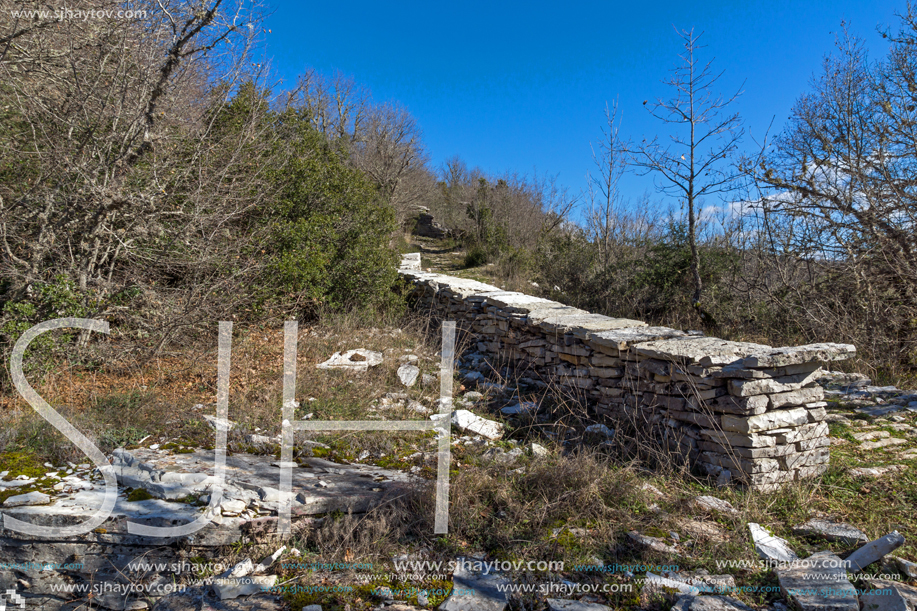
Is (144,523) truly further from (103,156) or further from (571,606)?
(103,156)

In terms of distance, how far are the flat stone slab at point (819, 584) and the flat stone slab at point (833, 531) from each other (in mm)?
197

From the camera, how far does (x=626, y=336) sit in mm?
4344

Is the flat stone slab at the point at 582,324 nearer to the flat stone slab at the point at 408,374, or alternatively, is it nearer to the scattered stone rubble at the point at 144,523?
the flat stone slab at the point at 408,374

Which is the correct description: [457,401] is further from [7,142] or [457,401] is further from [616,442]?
[7,142]

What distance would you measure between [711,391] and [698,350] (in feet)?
1.18

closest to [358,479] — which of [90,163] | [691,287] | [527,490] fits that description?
[527,490]

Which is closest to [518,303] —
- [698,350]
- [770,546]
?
[698,350]

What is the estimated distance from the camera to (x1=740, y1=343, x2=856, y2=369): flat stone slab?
10.5ft

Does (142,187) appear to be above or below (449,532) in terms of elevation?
above

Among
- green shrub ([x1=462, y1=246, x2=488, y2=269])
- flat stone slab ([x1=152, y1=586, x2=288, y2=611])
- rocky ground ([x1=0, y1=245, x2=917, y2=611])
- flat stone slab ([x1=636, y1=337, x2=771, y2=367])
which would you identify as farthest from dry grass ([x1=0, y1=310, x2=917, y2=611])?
green shrub ([x1=462, y1=246, x2=488, y2=269])

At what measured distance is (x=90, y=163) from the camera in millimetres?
5227

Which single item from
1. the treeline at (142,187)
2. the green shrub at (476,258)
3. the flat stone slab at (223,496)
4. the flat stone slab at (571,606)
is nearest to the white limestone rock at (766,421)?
the flat stone slab at (571,606)

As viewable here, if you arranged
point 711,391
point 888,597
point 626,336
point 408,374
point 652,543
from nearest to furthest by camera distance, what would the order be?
point 888,597
point 652,543
point 711,391
point 626,336
point 408,374

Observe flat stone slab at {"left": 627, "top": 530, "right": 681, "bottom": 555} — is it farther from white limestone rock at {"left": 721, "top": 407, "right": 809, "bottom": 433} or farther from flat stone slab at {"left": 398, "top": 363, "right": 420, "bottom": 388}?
flat stone slab at {"left": 398, "top": 363, "right": 420, "bottom": 388}
